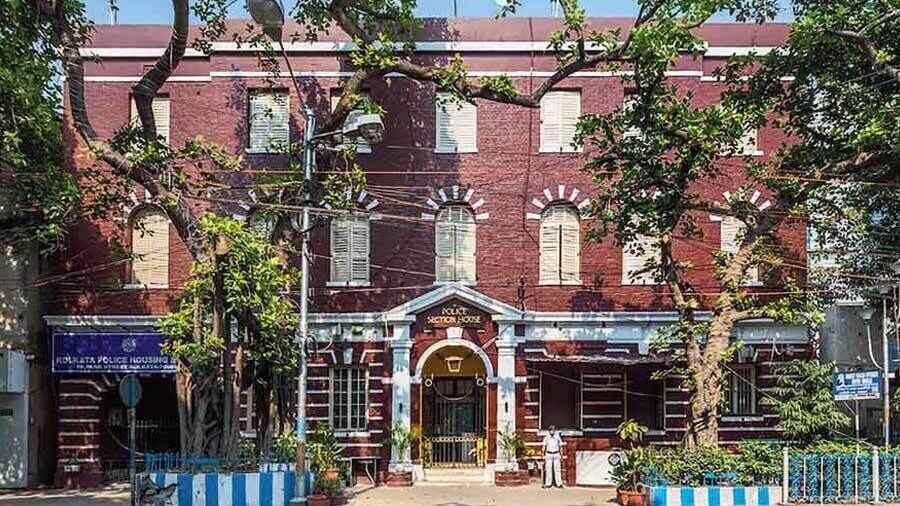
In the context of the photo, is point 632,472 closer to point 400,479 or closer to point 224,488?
point 400,479

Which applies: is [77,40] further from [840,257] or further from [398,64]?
[840,257]

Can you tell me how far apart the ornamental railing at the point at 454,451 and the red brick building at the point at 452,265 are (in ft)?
0.18

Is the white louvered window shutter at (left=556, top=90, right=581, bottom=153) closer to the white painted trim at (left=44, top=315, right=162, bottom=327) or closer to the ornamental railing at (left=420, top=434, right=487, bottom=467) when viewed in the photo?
the ornamental railing at (left=420, top=434, right=487, bottom=467)

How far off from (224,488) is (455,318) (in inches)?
363

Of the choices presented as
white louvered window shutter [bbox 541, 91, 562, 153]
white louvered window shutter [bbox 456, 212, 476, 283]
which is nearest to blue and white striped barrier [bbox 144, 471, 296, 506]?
white louvered window shutter [bbox 456, 212, 476, 283]

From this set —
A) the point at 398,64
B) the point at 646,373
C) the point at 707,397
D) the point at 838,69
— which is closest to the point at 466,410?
the point at 646,373

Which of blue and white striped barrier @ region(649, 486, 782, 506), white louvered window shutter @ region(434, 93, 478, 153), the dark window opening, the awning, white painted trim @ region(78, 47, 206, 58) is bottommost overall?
blue and white striped barrier @ region(649, 486, 782, 506)

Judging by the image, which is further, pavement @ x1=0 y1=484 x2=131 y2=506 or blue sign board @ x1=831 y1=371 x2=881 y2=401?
pavement @ x1=0 y1=484 x2=131 y2=506

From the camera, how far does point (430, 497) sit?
25.7m

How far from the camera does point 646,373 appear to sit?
96.1ft

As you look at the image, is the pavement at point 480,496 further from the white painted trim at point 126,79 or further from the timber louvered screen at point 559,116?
the white painted trim at point 126,79

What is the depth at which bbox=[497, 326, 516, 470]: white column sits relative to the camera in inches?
1127

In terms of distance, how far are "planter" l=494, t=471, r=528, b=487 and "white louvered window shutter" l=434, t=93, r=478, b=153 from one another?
8.90m

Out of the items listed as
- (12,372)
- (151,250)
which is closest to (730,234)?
(151,250)
